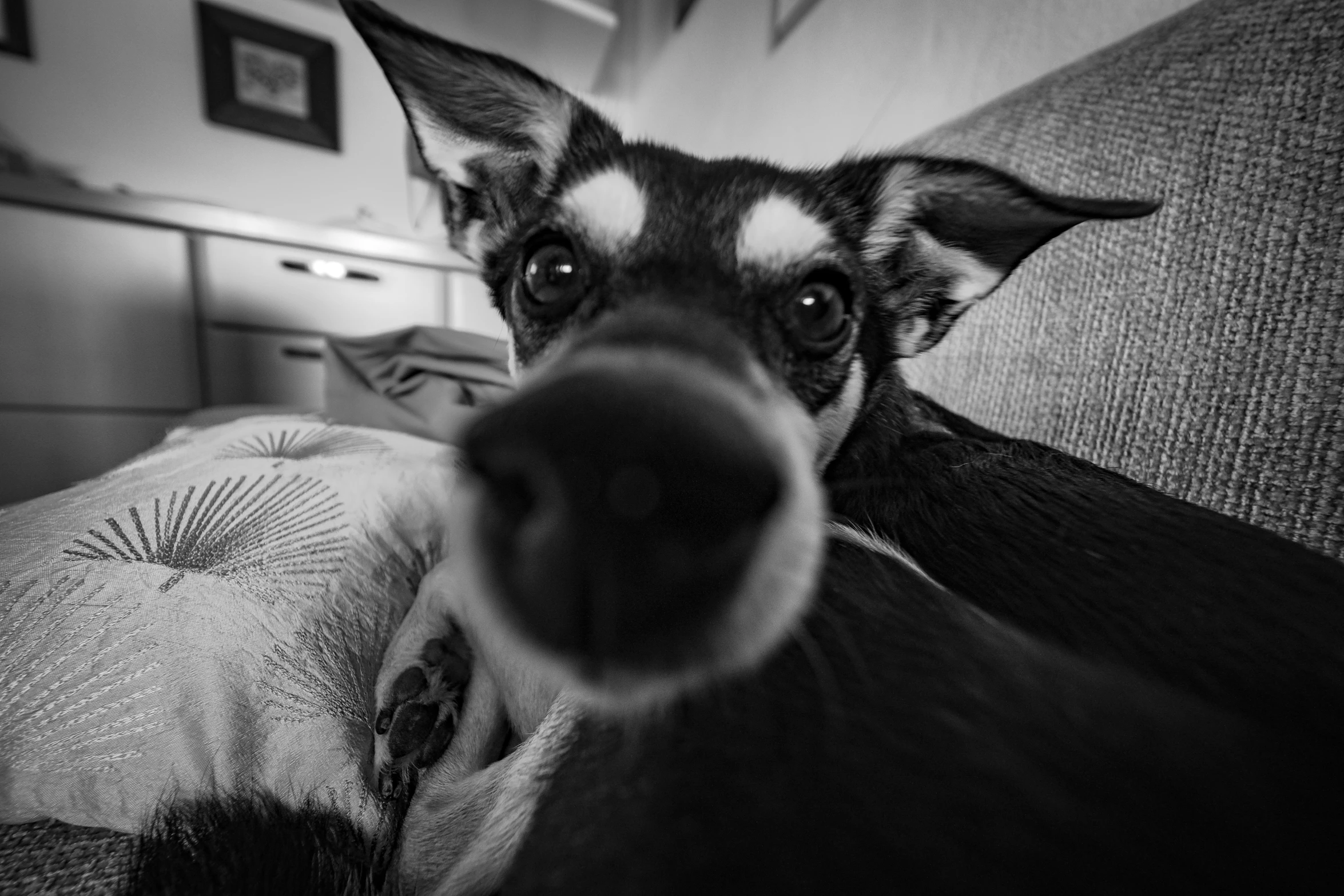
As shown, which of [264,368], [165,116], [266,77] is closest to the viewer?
[264,368]

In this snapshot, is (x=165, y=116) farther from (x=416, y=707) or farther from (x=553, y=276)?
(x=416, y=707)

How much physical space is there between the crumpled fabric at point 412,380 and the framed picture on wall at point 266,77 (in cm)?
220

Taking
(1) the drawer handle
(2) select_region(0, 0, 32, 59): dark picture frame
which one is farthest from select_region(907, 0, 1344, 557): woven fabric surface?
(2) select_region(0, 0, 32, 59): dark picture frame

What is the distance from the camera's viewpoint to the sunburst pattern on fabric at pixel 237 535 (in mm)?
532

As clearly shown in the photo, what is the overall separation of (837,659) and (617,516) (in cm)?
14

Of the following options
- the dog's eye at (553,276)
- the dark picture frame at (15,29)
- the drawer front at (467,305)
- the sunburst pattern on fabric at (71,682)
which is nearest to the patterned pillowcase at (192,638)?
the sunburst pattern on fabric at (71,682)

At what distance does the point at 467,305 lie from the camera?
8.69ft

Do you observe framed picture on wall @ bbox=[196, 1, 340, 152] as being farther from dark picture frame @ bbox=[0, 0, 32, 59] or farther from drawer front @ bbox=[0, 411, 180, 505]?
drawer front @ bbox=[0, 411, 180, 505]

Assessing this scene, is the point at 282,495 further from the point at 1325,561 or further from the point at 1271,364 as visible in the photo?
the point at 1271,364

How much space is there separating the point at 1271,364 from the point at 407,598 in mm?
1006

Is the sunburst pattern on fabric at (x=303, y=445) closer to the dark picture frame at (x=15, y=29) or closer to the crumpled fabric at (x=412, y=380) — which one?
the crumpled fabric at (x=412, y=380)

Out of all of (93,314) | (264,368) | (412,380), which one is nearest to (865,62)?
(412,380)

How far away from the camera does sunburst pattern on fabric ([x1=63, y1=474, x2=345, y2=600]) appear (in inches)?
20.9

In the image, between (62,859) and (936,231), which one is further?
(936,231)
